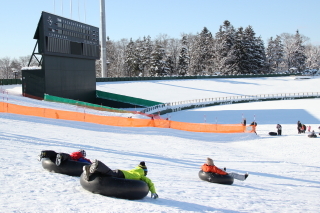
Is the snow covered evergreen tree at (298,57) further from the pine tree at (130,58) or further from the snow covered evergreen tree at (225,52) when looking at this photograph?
the pine tree at (130,58)

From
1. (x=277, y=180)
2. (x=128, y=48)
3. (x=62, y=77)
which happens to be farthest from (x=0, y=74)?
(x=277, y=180)

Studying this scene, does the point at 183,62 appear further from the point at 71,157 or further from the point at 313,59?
the point at 71,157

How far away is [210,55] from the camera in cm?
9938

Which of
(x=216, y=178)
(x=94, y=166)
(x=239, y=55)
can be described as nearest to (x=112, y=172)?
(x=94, y=166)

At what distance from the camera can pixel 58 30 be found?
3466 cm

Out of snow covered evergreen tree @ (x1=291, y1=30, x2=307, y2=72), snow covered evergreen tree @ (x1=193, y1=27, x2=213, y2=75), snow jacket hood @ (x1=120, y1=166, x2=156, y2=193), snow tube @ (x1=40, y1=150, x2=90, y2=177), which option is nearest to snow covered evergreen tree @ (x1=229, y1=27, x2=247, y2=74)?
snow covered evergreen tree @ (x1=193, y1=27, x2=213, y2=75)

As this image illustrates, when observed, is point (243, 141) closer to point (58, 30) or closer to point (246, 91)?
point (58, 30)

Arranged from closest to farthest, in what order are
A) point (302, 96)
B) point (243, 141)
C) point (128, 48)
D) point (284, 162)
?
1. point (284, 162)
2. point (243, 141)
3. point (302, 96)
4. point (128, 48)

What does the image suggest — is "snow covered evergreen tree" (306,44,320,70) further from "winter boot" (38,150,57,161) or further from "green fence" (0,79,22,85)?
"winter boot" (38,150,57,161)

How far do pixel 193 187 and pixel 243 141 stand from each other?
14879mm

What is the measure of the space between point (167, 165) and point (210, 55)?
89145 mm

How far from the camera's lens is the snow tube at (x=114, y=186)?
23.4 ft

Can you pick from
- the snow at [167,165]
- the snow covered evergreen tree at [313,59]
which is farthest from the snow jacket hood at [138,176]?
the snow covered evergreen tree at [313,59]

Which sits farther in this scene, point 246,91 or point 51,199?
point 246,91
